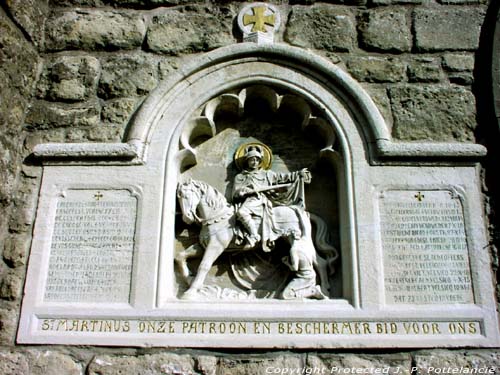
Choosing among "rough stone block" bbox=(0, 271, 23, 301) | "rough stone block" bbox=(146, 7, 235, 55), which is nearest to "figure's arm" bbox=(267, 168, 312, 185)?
"rough stone block" bbox=(146, 7, 235, 55)

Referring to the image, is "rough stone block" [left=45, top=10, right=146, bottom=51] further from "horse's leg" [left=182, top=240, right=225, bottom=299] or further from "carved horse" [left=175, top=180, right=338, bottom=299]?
"horse's leg" [left=182, top=240, right=225, bottom=299]

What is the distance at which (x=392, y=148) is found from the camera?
4.77 metres

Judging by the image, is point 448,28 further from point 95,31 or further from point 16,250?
point 16,250

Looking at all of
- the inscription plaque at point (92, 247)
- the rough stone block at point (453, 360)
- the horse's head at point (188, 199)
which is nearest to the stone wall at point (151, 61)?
the inscription plaque at point (92, 247)

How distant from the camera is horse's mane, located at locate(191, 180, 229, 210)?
4.94 meters

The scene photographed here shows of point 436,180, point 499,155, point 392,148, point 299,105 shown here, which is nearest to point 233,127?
point 299,105

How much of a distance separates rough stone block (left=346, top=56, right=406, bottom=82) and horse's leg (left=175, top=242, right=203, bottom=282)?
196 centimetres

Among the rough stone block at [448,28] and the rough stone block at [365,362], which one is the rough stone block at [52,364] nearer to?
the rough stone block at [365,362]

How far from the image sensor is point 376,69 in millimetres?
5145

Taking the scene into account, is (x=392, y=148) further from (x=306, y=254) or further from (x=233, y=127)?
(x=233, y=127)

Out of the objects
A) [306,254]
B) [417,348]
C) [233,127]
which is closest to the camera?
[417,348]

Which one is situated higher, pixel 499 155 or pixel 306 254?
pixel 499 155

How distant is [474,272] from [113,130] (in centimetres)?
302

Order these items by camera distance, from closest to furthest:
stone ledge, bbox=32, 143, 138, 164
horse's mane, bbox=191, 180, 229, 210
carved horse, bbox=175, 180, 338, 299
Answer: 1. carved horse, bbox=175, 180, 338, 299
2. stone ledge, bbox=32, 143, 138, 164
3. horse's mane, bbox=191, 180, 229, 210
